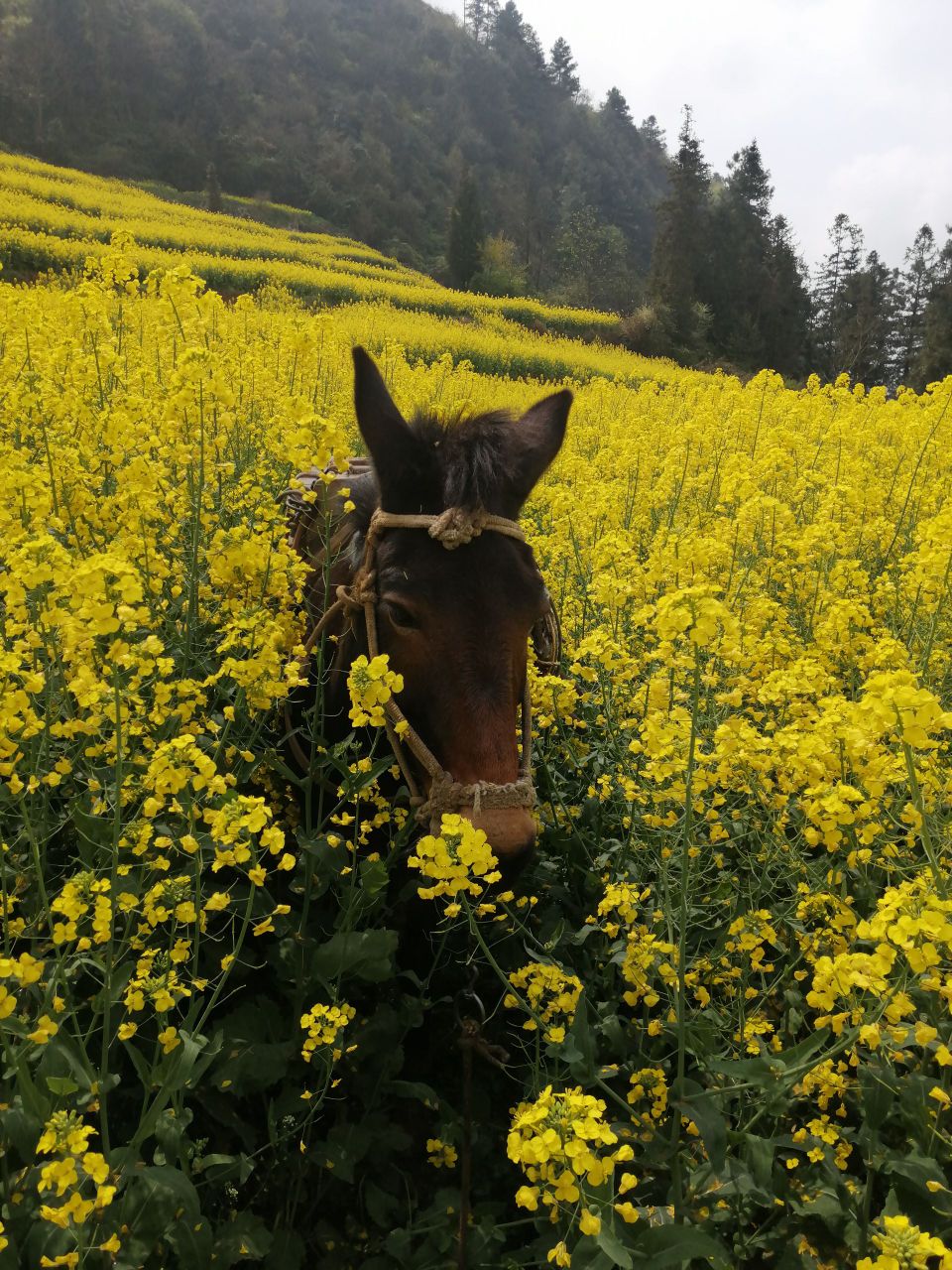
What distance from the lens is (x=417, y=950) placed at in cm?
262

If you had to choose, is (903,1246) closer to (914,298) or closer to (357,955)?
(357,955)

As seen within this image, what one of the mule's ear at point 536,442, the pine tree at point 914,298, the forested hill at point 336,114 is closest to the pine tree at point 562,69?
the forested hill at point 336,114

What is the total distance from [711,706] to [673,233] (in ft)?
160

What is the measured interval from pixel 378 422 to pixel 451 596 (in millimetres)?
660

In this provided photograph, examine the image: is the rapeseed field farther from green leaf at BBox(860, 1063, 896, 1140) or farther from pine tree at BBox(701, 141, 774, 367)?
pine tree at BBox(701, 141, 774, 367)

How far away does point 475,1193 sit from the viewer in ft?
6.89

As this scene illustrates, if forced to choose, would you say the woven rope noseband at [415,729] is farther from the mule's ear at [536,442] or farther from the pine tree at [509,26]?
the pine tree at [509,26]

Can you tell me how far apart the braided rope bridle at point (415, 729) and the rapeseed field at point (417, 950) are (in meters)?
0.11

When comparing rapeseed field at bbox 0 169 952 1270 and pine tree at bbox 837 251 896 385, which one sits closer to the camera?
rapeseed field at bbox 0 169 952 1270

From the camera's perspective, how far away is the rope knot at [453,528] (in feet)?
7.45

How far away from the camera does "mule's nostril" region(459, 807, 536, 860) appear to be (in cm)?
195

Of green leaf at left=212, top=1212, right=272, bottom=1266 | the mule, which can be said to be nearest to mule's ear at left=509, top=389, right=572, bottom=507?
the mule

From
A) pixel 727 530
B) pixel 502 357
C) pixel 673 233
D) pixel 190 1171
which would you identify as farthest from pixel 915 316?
pixel 190 1171

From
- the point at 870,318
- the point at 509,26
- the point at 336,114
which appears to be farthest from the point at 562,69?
the point at 870,318
